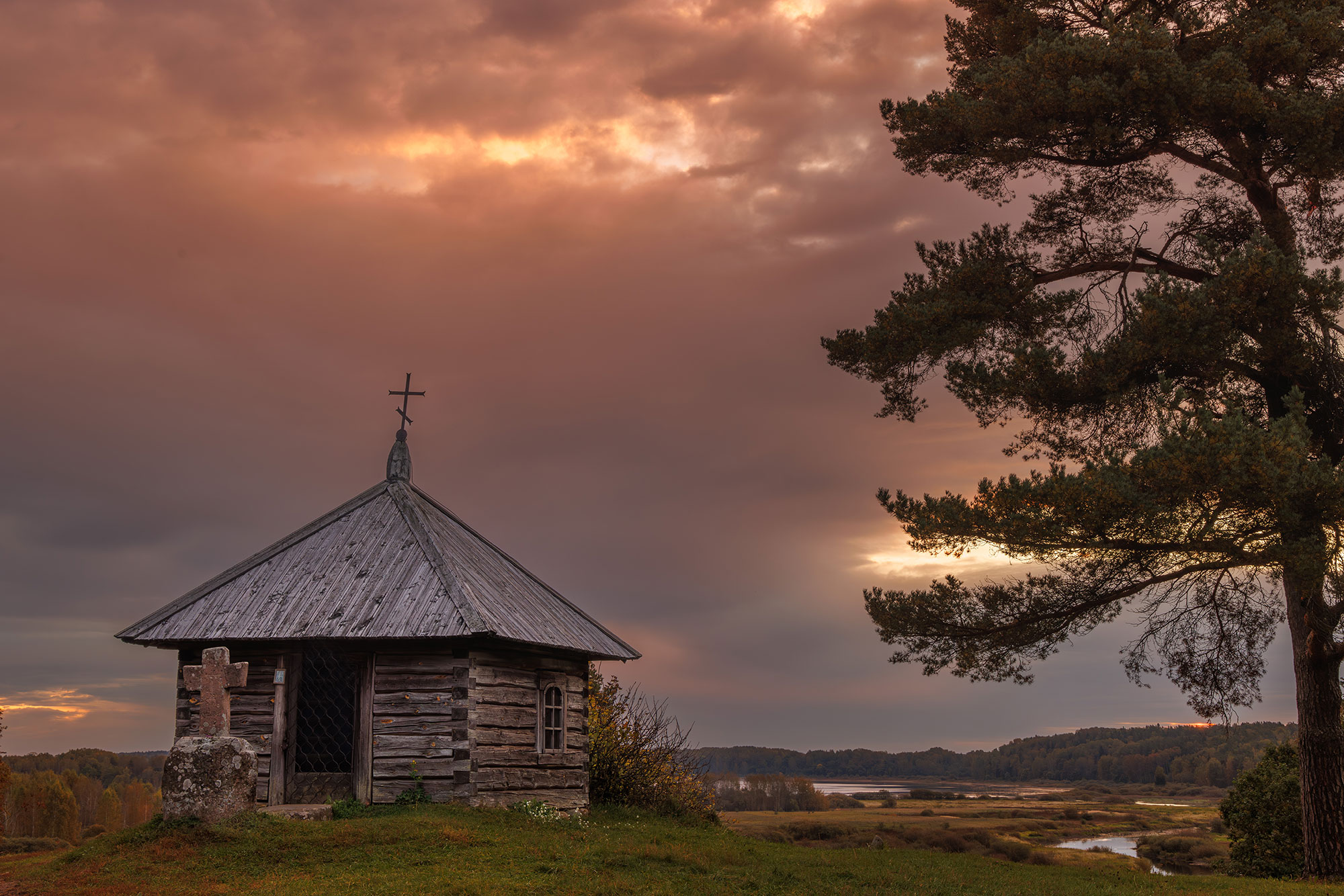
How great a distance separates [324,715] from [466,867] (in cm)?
657

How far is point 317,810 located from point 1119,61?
17840 millimetres

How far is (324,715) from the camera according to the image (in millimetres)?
16969

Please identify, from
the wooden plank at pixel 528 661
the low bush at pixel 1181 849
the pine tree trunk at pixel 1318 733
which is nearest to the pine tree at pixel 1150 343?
the pine tree trunk at pixel 1318 733

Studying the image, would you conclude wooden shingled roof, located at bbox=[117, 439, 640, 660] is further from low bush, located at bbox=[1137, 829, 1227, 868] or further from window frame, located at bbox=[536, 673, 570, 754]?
low bush, located at bbox=[1137, 829, 1227, 868]

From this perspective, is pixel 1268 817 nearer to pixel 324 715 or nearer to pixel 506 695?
pixel 506 695

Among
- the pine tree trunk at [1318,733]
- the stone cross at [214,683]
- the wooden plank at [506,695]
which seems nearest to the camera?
the stone cross at [214,683]

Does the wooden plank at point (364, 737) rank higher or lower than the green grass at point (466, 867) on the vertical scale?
higher

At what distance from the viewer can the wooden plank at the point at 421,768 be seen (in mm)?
15641

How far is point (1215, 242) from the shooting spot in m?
15.5

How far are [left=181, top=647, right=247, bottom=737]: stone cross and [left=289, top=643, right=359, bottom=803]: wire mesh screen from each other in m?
2.40

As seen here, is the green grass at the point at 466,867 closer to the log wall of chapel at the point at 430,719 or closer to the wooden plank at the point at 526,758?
the log wall of chapel at the point at 430,719

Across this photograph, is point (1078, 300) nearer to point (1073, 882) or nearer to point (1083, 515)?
point (1083, 515)

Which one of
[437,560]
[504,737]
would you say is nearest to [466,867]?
[504,737]

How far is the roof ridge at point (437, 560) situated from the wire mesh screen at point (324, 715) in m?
2.27
